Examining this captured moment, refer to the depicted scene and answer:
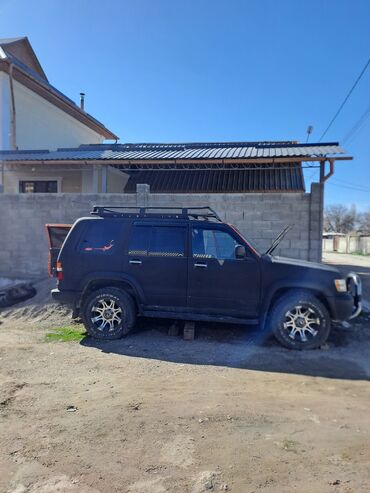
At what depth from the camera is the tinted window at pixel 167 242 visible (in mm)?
6195

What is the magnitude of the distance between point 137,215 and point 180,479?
4.38m

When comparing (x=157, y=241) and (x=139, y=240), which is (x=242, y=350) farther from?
(x=139, y=240)

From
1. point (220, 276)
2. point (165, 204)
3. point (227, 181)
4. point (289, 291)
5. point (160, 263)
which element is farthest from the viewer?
point (227, 181)

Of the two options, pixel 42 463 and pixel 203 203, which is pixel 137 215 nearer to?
pixel 203 203

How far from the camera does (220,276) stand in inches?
235

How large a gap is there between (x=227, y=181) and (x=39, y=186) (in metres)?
7.22

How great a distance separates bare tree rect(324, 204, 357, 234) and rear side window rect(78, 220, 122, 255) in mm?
81228

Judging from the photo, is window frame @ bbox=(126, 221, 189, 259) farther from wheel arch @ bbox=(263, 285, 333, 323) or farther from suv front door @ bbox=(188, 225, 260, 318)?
wheel arch @ bbox=(263, 285, 333, 323)

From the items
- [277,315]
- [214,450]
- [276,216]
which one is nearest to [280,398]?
[214,450]

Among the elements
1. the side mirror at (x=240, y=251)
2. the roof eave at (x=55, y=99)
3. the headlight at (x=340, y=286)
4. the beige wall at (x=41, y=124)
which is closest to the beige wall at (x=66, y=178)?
the beige wall at (x=41, y=124)

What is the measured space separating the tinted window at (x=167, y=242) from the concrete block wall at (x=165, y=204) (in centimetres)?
313

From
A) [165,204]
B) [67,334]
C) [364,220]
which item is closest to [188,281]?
[67,334]

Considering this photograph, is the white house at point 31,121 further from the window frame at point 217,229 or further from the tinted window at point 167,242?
the window frame at point 217,229

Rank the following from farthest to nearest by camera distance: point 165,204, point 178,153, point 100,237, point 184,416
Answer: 1. point 178,153
2. point 165,204
3. point 100,237
4. point 184,416
